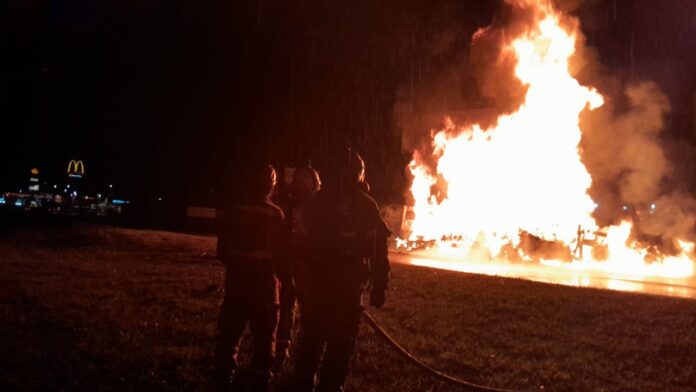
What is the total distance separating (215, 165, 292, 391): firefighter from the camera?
4527 millimetres

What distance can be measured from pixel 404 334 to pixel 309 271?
3226 mm

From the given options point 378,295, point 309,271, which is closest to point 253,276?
point 309,271

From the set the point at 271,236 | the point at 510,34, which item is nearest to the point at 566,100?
the point at 510,34

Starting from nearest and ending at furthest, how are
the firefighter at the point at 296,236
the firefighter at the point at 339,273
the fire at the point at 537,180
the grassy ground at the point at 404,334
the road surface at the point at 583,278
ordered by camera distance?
the firefighter at the point at 339,273, the firefighter at the point at 296,236, the grassy ground at the point at 404,334, the road surface at the point at 583,278, the fire at the point at 537,180

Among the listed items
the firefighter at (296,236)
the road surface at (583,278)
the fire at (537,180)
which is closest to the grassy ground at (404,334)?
the firefighter at (296,236)

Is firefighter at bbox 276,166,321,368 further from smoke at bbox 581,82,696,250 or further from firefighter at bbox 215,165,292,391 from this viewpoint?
smoke at bbox 581,82,696,250

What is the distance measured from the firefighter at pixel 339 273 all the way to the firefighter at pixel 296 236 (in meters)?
0.20

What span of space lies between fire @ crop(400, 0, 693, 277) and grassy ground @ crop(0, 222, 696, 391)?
349 inches

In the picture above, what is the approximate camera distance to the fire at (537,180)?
1944 centimetres

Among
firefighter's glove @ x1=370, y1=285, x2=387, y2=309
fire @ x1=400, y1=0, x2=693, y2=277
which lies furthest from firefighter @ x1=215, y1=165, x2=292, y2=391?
fire @ x1=400, y1=0, x2=693, y2=277

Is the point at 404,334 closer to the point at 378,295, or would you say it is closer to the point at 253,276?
the point at 378,295

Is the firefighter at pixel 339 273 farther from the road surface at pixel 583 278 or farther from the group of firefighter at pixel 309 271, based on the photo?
the road surface at pixel 583 278

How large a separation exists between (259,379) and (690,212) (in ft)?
80.0

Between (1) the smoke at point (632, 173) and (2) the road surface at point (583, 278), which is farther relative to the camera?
(1) the smoke at point (632, 173)
